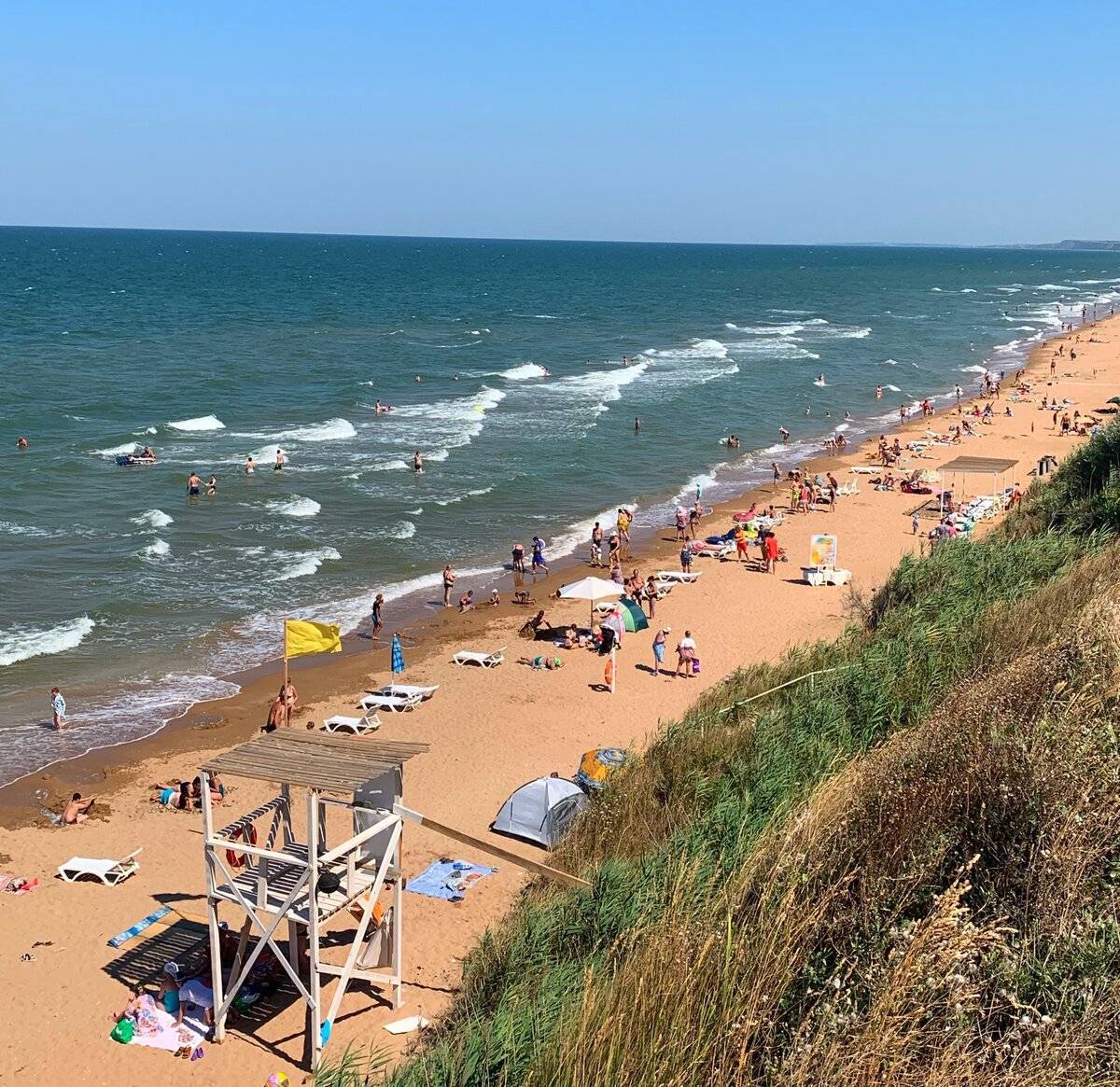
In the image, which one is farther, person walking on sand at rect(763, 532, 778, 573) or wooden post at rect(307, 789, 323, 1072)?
person walking on sand at rect(763, 532, 778, 573)

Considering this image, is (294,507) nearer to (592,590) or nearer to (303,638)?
(592,590)

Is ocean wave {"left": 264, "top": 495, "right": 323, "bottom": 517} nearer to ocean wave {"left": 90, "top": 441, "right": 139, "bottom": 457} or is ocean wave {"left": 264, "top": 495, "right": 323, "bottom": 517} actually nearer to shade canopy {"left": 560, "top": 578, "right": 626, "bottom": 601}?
ocean wave {"left": 90, "top": 441, "right": 139, "bottom": 457}

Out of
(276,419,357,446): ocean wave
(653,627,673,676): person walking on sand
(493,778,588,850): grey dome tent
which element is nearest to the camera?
(493,778,588,850): grey dome tent

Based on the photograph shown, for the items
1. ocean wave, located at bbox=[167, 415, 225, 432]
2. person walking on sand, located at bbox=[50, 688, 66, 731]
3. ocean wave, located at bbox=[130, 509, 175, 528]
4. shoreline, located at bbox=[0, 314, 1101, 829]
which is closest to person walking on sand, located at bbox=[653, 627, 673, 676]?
shoreline, located at bbox=[0, 314, 1101, 829]

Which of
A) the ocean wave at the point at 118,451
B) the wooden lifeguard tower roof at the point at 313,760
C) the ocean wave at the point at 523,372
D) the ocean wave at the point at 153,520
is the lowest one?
the ocean wave at the point at 153,520

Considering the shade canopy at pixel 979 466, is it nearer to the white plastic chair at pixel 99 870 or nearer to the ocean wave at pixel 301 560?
the ocean wave at pixel 301 560

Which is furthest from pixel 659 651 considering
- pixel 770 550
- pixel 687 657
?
pixel 770 550

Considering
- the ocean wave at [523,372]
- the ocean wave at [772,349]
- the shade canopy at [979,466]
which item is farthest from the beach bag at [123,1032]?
the ocean wave at [772,349]
